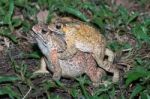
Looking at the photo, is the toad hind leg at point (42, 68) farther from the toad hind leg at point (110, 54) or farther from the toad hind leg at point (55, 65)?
the toad hind leg at point (110, 54)

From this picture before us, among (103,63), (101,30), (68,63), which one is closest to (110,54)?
(103,63)

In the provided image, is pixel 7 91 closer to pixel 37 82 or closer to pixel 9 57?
pixel 37 82

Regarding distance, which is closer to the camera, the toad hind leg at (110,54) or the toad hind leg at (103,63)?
the toad hind leg at (103,63)

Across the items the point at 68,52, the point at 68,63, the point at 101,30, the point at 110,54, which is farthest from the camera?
the point at 101,30

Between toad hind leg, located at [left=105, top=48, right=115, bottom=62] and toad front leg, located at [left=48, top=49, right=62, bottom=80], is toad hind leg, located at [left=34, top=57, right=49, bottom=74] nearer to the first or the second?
toad front leg, located at [left=48, top=49, right=62, bottom=80]

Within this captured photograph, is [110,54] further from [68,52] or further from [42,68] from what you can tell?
[42,68]

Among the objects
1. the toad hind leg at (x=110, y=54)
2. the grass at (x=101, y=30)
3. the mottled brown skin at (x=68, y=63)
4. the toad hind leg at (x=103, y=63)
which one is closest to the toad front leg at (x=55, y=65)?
the mottled brown skin at (x=68, y=63)

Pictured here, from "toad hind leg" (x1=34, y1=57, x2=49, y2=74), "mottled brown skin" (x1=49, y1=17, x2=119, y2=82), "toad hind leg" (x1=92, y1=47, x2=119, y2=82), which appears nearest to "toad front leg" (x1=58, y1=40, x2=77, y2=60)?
"mottled brown skin" (x1=49, y1=17, x2=119, y2=82)
